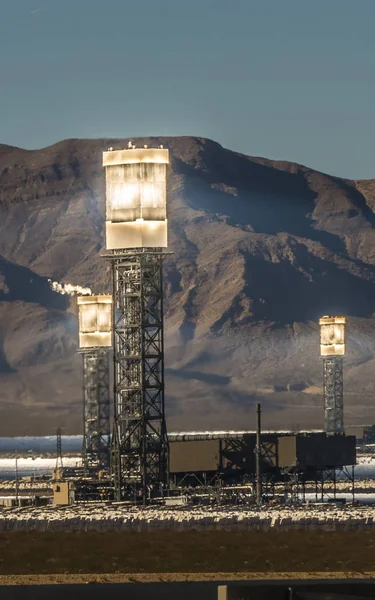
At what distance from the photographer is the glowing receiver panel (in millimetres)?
163375

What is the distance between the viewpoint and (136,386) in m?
163

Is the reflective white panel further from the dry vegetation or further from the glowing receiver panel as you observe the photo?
the dry vegetation

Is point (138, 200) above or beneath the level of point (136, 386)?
above

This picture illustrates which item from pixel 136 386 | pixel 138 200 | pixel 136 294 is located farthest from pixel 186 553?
pixel 138 200

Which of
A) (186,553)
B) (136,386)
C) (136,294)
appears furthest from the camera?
(136,294)

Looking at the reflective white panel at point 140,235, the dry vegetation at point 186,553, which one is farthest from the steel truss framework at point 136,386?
the dry vegetation at point 186,553

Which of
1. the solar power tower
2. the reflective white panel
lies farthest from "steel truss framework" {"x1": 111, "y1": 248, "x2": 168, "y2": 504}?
the reflective white panel

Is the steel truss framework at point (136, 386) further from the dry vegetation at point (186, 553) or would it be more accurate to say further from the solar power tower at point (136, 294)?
the dry vegetation at point (186, 553)

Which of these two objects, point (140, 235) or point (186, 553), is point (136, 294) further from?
point (186, 553)

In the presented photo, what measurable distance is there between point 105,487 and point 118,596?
4431 inches

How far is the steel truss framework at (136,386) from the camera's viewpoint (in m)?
163

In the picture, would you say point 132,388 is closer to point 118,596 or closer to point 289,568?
point 289,568

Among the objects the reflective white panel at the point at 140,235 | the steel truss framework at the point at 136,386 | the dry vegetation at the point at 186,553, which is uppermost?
the reflective white panel at the point at 140,235

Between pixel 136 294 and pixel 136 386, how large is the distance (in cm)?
951
